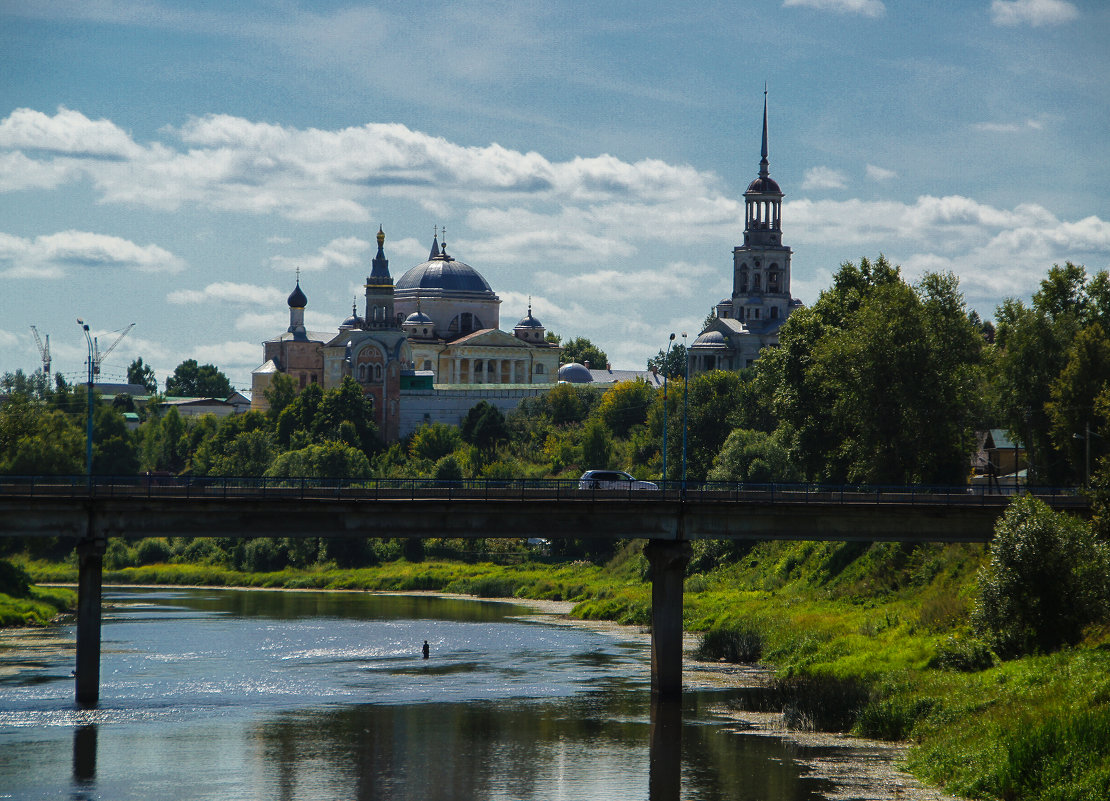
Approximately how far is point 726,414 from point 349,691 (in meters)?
97.4

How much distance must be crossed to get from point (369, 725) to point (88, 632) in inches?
510

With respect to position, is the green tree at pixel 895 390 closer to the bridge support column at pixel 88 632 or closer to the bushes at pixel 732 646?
the bushes at pixel 732 646

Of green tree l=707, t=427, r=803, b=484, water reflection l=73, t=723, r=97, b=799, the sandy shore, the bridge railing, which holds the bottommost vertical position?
water reflection l=73, t=723, r=97, b=799

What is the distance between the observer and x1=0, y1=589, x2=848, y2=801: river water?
47.7 m

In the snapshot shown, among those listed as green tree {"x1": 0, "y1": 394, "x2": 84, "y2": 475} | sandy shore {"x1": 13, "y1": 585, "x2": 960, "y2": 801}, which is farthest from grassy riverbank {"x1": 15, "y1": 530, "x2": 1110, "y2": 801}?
green tree {"x1": 0, "y1": 394, "x2": 84, "y2": 475}

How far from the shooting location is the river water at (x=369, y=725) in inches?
1879

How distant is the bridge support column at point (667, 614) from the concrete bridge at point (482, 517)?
0.04 meters

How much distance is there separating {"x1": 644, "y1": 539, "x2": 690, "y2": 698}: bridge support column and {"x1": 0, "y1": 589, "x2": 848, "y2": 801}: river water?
1231 millimetres

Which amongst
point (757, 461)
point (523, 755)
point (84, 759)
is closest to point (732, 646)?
point (523, 755)

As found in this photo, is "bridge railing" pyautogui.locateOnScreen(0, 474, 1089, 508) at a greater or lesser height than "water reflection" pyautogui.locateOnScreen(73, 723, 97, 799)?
greater

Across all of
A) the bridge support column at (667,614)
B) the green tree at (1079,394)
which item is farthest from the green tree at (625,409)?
the bridge support column at (667,614)

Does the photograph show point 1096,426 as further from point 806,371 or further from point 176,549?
point 176,549

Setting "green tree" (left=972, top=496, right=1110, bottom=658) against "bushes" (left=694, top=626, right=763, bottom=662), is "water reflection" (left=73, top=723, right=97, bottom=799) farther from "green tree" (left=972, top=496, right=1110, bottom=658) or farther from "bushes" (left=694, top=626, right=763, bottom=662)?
"green tree" (left=972, top=496, right=1110, bottom=658)

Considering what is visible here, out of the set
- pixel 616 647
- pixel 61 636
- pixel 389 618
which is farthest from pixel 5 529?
pixel 389 618
